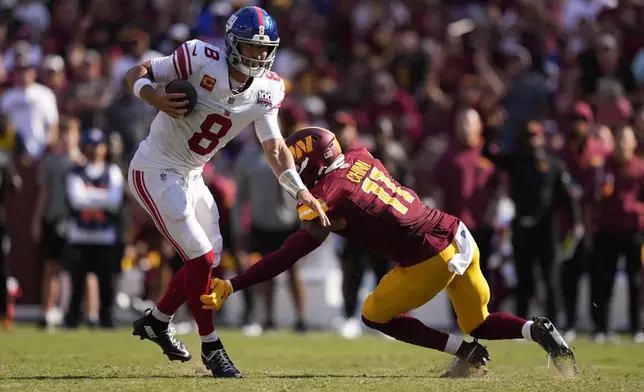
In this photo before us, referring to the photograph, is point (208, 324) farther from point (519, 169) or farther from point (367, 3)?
point (367, 3)

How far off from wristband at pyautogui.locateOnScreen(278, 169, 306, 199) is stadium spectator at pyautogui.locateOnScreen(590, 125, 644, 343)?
17.1 feet

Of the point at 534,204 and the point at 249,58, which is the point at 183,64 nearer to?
the point at 249,58

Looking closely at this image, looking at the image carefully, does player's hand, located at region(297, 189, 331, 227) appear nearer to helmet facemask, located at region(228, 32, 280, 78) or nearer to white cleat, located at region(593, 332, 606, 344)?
helmet facemask, located at region(228, 32, 280, 78)

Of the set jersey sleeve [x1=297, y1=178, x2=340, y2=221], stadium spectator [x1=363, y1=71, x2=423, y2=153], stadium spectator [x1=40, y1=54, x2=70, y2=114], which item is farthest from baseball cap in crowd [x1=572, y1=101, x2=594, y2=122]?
stadium spectator [x1=40, y1=54, x2=70, y2=114]

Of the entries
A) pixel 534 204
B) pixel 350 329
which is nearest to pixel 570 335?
pixel 534 204

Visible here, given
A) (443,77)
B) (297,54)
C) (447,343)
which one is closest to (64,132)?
(297,54)

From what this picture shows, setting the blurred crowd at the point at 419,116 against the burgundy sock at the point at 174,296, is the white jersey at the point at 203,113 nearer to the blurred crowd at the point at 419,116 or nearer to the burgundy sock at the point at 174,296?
the burgundy sock at the point at 174,296

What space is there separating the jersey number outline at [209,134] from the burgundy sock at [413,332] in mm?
1380

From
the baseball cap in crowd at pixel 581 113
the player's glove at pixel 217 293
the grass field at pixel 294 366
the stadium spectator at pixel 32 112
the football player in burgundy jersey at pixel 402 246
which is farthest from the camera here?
the stadium spectator at pixel 32 112

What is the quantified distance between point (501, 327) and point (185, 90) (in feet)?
7.52

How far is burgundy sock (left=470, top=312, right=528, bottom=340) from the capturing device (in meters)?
6.67

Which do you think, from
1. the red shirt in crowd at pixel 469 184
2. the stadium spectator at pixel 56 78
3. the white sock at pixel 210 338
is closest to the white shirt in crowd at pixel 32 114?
the stadium spectator at pixel 56 78

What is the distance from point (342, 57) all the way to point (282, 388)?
1014 centimetres

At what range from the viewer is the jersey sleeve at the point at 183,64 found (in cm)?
653
